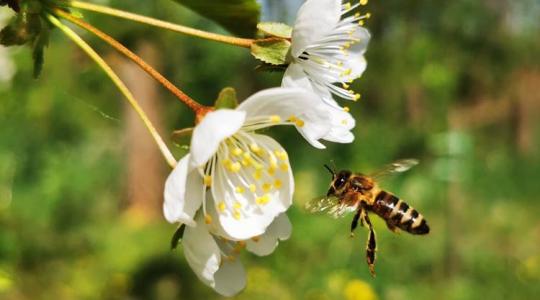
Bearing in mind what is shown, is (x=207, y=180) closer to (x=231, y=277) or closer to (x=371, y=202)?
(x=231, y=277)

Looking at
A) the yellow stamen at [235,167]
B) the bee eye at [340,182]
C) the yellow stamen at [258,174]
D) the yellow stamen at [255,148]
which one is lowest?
the bee eye at [340,182]

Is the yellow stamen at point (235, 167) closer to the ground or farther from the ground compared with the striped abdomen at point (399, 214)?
farther from the ground

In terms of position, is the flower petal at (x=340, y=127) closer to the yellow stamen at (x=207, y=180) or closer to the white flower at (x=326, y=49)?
the white flower at (x=326, y=49)

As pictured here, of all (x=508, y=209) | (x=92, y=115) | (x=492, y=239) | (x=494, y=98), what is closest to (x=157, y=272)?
(x=492, y=239)

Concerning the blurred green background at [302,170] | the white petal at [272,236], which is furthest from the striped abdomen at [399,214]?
the blurred green background at [302,170]

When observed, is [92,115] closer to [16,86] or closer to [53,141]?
[53,141]

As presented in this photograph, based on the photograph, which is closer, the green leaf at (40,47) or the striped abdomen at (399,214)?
the green leaf at (40,47)

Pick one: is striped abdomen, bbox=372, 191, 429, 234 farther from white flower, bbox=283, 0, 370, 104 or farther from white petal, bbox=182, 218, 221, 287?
white petal, bbox=182, 218, 221, 287
